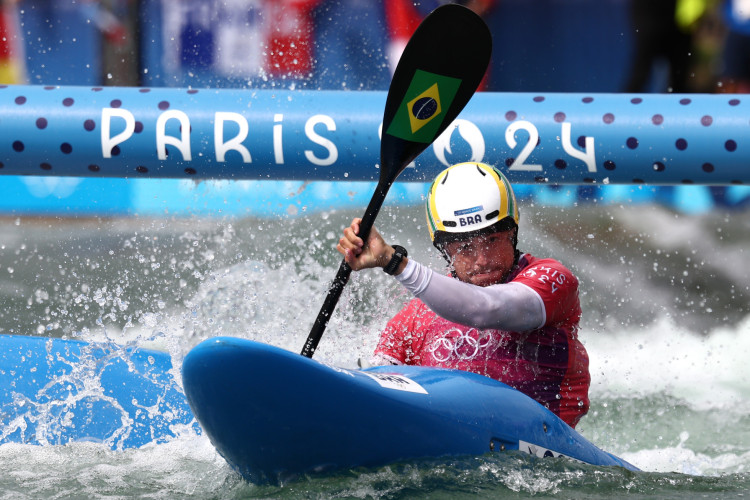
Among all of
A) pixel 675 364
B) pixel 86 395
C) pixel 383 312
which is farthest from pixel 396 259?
pixel 675 364

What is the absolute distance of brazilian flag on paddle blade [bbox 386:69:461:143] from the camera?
3617 mm

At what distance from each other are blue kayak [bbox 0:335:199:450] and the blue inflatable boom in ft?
4.89

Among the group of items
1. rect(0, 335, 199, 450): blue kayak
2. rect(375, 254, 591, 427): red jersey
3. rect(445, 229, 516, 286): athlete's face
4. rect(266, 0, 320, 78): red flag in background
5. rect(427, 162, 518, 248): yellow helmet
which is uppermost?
rect(266, 0, 320, 78): red flag in background

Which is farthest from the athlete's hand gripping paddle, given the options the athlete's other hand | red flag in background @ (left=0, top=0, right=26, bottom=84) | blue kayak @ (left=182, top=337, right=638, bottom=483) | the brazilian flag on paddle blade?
red flag in background @ (left=0, top=0, right=26, bottom=84)

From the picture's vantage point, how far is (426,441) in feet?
9.52

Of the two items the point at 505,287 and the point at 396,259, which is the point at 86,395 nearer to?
the point at 396,259

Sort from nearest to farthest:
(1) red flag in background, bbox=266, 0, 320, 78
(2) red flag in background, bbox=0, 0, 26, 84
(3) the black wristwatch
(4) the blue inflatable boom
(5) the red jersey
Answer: (3) the black wristwatch → (5) the red jersey → (4) the blue inflatable boom → (1) red flag in background, bbox=266, 0, 320, 78 → (2) red flag in background, bbox=0, 0, 26, 84

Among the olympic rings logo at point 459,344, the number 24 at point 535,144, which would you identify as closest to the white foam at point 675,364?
the number 24 at point 535,144

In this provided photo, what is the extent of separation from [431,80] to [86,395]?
165 centimetres

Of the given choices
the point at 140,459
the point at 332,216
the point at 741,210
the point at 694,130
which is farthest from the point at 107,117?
the point at 741,210

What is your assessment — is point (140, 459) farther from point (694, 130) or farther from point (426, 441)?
point (694, 130)

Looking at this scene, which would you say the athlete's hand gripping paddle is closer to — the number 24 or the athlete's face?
the athlete's face

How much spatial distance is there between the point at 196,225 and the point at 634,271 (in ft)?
8.69

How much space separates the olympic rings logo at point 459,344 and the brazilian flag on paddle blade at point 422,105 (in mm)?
697
